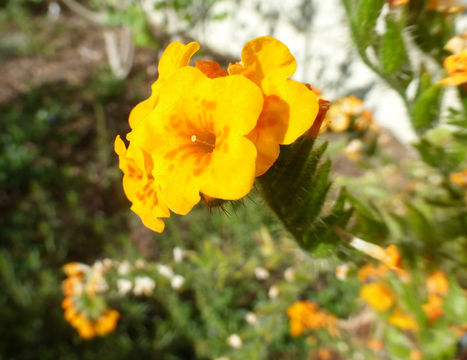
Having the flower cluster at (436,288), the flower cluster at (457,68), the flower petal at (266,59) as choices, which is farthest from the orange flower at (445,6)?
the flower cluster at (436,288)

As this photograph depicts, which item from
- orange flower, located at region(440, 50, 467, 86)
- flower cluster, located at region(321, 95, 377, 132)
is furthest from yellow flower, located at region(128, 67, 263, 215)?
flower cluster, located at region(321, 95, 377, 132)

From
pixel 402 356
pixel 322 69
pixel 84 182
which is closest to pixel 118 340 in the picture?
pixel 84 182

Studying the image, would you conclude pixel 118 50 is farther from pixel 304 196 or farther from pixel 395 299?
pixel 304 196

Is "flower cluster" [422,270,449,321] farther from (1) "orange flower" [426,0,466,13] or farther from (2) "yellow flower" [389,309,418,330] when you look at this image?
(1) "orange flower" [426,0,466,13]

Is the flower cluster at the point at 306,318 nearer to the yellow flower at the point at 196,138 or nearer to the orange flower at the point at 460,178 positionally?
the orange flower at the point at 460,178

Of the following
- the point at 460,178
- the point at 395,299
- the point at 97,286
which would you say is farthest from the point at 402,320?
the point at 97,286

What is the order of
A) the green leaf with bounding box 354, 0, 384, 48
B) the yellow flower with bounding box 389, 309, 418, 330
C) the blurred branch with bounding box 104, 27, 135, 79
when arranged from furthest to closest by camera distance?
the blurred branch with bounding box 104, 27, 135, 79 < the yellow flower with bounding box 389, 309, 418, 330 < the green leaf with bounding box 354, 0, 384, 48

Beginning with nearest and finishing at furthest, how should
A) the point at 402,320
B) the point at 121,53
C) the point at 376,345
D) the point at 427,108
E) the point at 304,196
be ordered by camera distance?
the point at 304,196, the point at 427,108, the point at 402,320, the point at 376,345, the point at 121,53
